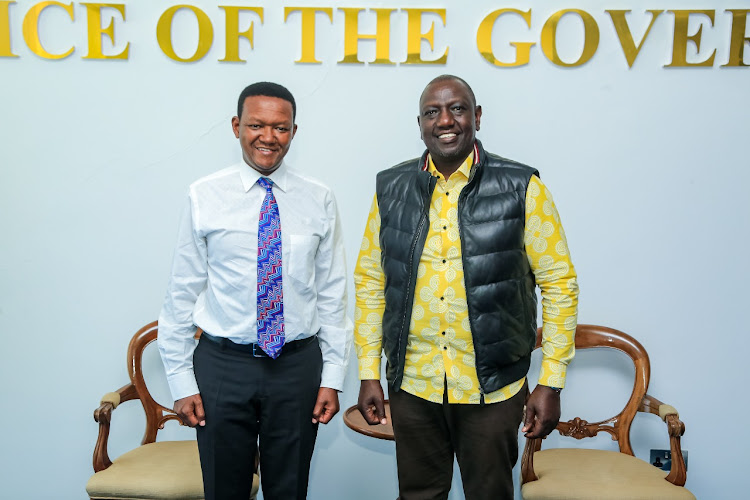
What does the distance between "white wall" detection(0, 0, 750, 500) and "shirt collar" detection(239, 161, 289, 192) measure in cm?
83

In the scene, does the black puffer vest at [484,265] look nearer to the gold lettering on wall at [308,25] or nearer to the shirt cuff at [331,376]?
the shirt cuff at [331,376]

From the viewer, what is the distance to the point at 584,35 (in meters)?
2.84

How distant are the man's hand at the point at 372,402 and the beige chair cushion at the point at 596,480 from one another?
0.70 meters

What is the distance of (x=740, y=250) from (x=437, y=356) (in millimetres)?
1651

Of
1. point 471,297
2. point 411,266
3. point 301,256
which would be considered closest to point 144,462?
point 301,256

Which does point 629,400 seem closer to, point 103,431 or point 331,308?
point 331,308

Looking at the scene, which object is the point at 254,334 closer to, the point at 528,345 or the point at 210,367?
the point at 210,367

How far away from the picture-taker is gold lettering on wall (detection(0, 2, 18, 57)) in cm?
282

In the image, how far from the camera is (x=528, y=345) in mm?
2021

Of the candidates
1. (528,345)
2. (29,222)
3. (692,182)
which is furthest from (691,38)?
(29,222)

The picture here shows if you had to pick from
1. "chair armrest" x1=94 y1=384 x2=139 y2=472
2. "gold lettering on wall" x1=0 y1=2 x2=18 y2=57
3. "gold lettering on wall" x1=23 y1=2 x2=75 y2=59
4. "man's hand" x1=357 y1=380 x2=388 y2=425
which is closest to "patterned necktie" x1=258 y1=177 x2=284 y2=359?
"man's hand" x1=357 y1=380 x2=388 y2=425

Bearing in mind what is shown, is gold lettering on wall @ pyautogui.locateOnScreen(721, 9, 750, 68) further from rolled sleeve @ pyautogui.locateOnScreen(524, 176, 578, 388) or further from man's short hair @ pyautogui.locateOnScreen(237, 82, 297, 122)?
man's short hair @ pyautogui.locateOnScreen(237, 82, 297, 122)

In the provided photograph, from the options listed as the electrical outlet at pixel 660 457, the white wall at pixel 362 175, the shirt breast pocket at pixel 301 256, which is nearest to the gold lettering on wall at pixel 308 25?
the white wall at pixel 362 175

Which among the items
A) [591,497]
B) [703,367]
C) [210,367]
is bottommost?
[591,497]
